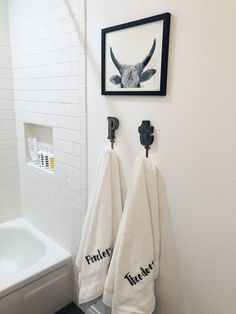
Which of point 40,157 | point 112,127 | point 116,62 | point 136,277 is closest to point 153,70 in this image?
point 116,62

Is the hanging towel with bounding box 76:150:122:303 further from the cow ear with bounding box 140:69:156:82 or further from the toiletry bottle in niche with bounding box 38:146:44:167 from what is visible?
the toiletry bottle in niche with bounding box 38:146:44:167

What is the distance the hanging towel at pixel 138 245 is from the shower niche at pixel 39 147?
977mm

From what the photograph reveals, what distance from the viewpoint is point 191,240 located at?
1.03 m

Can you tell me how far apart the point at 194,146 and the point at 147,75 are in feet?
1.25

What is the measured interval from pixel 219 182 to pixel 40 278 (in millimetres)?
1375

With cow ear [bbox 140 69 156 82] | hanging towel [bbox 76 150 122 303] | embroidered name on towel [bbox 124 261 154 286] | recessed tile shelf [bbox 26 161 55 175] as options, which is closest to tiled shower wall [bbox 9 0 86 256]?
recessed tile shelf [bbox 26 161 55 175]

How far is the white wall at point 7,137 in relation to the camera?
1937 millimetres

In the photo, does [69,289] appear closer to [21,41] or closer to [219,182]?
[219,182]

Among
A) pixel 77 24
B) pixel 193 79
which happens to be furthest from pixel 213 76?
pixel 77 24

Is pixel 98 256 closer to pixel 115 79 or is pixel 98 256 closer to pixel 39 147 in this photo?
pixel 115 79

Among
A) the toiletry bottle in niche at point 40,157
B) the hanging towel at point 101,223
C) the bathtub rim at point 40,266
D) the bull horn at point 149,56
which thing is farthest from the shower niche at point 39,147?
the bull horn at point 149,56

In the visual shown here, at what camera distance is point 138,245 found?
1078mm

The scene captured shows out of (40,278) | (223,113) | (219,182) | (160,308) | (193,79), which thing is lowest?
(40,278)

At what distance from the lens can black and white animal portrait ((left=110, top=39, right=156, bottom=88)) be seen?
40.8 inches
